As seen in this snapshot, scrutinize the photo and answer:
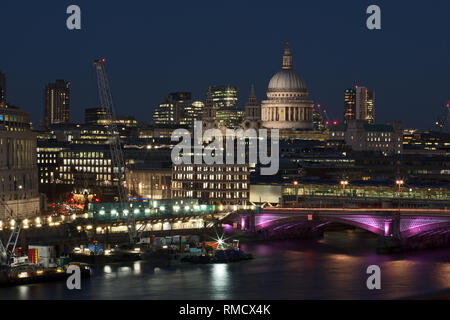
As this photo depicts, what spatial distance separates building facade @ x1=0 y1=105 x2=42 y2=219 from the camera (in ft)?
299

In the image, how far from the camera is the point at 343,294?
63406 millimetres

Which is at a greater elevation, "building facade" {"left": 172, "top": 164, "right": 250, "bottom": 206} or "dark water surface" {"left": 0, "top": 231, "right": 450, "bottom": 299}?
"building facade" {"left": 172, "top": 164, "right": 250, "bottom": 206}

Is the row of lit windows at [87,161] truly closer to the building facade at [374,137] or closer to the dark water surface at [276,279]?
the building facade at [374,137]

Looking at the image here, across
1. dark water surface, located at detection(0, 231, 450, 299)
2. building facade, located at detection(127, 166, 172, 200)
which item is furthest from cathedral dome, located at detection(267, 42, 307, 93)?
dark water surface, located at detection(0, 231, 450, 299)

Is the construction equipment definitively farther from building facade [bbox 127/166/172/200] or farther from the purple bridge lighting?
building facade [bbox 127/166/172/200]

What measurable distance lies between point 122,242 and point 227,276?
15.2 metres

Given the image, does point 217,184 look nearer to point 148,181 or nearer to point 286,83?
point 148,181

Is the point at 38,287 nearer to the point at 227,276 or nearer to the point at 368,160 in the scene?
the point at 227,276

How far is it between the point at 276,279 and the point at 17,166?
31625 mm

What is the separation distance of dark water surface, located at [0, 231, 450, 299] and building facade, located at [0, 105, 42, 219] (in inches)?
716

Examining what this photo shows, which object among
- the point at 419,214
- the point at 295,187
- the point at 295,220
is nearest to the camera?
the point at 419,214

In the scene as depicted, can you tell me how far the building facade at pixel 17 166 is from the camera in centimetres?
9100

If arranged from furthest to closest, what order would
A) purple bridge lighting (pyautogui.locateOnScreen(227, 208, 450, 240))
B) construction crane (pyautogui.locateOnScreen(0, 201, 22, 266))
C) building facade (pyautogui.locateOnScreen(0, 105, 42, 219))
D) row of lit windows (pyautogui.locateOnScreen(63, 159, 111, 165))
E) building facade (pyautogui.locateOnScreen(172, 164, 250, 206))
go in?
row of lit windows (pyautogui.locateOnScreen(63, 159, 111, 165)) < building facade (pyautogui.locateOnScreen(172, 164, 250, 206)) < building facade (pyautogui.locateOnScreen(0, 105, 42, 219)) < purple bridge lighting (pyautogui.locateOnScreen(227, 208, 450, 240)) < construction crane (pyautogui.locateOnScreen(0, 201, 22, 266))

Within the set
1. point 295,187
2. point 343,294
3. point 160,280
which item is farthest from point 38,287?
point 295,187
